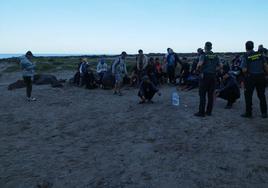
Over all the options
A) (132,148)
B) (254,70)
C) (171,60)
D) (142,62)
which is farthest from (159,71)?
(132,148)

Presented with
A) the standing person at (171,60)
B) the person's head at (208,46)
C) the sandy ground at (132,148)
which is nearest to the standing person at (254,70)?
the sandy ground at (132,148)

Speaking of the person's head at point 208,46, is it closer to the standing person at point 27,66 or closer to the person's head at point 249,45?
the person's head at point 249,45

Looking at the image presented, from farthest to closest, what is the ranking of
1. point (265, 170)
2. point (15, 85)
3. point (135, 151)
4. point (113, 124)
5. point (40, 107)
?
point (15, 85)
point (40, 107)
point (113, 124)
point (135, 151)
point (265, 170)

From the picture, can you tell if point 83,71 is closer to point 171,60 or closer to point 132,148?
point 171,60

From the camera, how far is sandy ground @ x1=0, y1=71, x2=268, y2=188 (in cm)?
593

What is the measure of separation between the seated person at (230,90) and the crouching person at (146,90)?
2185mm

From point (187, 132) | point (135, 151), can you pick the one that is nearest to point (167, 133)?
point (187, 132)

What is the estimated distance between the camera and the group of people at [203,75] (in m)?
10.1

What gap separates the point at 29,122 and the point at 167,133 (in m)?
3.87

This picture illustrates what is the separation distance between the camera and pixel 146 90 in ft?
44.2

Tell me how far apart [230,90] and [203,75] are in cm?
191

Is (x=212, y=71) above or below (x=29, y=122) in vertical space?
above

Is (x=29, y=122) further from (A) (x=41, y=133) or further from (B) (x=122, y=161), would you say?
(B) (x=122, y=161)

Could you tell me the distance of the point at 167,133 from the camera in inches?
344
